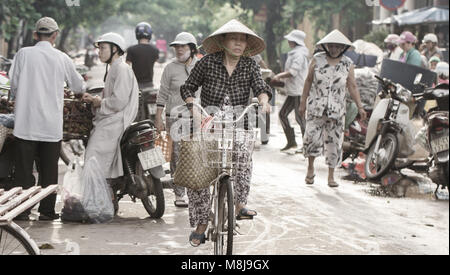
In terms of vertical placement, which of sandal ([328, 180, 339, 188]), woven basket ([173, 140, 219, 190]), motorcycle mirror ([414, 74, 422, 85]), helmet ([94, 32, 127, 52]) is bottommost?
sandal ([328, 180, 339, 188])

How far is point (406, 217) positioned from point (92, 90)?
11.4 feet

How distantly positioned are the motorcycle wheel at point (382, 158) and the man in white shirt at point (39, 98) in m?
4.35

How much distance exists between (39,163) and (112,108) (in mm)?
852

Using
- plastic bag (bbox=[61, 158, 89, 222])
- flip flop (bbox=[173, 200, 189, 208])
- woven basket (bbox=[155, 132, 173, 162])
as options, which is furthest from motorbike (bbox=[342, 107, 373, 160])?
plastic bag (bbox=[61, 158, 89, 222])

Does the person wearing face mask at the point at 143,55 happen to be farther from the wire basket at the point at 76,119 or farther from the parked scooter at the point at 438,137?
the parked scooter at the point at 438,137

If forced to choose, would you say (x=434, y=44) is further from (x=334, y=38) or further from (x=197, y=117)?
(x=197, y=117)

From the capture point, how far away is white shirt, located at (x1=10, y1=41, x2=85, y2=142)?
7410 mm

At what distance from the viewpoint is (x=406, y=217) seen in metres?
8.37

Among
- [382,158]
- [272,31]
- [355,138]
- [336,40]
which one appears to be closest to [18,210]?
[336,40]

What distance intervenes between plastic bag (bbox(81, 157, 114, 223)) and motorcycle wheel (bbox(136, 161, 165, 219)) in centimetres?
38

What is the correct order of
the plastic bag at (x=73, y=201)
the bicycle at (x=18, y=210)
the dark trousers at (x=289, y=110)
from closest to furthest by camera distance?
the bicycle at (x=18, y=210) < the plastic bag at (x=73, y=201) < the dark trousers at (x=289, y=110)

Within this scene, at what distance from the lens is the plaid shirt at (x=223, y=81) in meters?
6.77

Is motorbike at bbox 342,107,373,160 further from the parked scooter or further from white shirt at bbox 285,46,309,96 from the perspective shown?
the parked scooter

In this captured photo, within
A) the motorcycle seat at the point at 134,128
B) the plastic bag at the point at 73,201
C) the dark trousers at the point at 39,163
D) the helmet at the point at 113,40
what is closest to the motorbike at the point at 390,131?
the motorcycle seat at the point at 134,128
